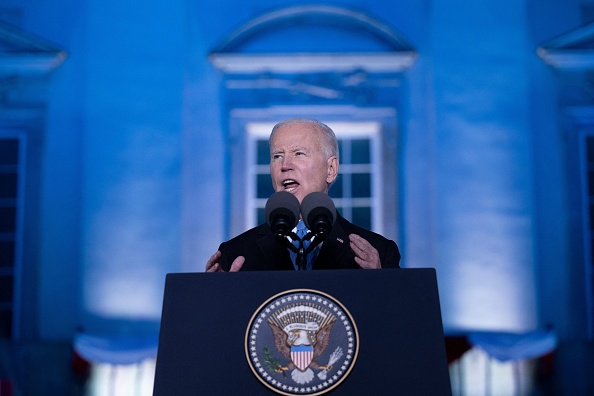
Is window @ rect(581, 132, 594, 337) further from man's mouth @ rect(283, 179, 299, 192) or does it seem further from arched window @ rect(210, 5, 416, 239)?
man's mouth @ rect(283, 179, 299, 192)

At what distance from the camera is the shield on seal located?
127cm

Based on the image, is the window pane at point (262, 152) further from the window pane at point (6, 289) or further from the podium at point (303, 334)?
the podium at point (303, 334)

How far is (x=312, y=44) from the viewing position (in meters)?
4.98

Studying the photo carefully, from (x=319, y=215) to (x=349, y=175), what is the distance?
3511mm

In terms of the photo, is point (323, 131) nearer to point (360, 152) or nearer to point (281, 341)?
point (281, 341)

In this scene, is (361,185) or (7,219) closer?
(7,219)

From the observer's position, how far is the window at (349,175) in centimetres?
491

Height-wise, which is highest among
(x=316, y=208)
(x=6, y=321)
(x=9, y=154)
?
(x=9, y=154)

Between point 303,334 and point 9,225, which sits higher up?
point 9,225

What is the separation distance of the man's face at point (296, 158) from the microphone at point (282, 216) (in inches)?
16.4

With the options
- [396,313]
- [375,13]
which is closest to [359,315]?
[396,313]

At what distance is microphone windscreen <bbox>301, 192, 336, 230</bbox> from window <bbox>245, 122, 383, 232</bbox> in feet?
11.1

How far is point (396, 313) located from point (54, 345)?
390cm

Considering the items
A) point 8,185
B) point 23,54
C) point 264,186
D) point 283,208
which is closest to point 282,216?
point 283,208
